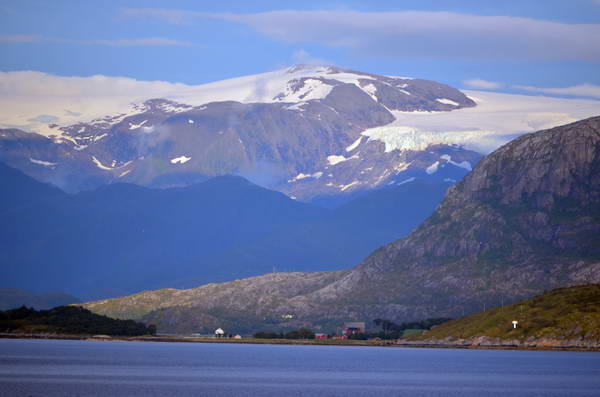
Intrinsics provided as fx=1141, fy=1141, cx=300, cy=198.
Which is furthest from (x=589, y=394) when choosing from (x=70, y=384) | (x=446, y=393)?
(x=70, y=384)

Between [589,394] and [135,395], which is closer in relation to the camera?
[135,395]

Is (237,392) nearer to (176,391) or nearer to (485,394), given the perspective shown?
(176,391)

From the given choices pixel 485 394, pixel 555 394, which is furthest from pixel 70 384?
pixel 555 394

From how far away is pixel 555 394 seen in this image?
646 ft

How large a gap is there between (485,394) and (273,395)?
37355mm

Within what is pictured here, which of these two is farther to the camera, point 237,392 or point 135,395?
point 237,392

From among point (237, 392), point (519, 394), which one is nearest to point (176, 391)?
point (237, 392)

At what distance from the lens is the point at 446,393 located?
7840 inches

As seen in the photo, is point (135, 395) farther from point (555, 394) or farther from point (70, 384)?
point (555, 394)

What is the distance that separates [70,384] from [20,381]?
343 inches

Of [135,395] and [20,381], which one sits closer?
[135,395]

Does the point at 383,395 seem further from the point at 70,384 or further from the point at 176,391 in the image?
the point at 70,384

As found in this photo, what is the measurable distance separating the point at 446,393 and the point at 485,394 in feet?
22.9

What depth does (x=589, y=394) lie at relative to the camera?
193750 mm
